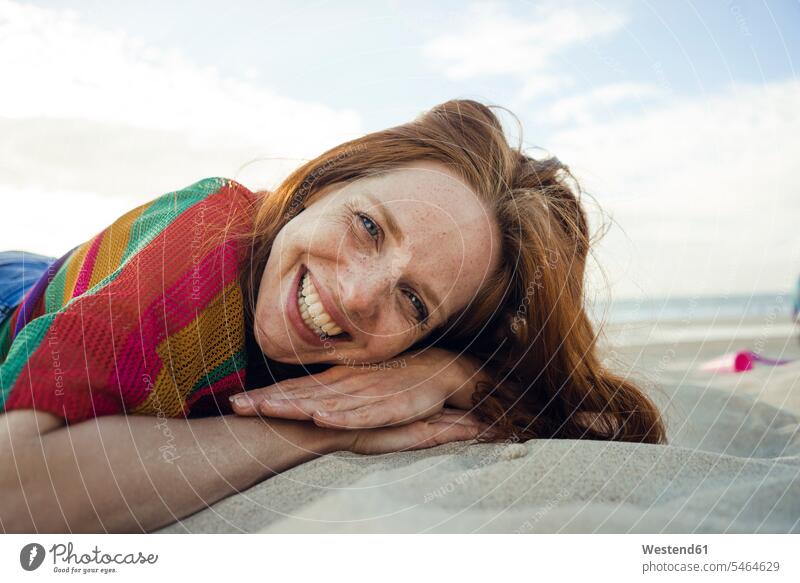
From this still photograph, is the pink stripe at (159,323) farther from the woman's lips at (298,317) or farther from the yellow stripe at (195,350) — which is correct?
the woman's lips at (298,317)

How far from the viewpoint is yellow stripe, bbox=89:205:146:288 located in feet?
5.43

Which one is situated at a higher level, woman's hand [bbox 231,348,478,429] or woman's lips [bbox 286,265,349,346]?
woman's lips [bbox 286,265,349,346]

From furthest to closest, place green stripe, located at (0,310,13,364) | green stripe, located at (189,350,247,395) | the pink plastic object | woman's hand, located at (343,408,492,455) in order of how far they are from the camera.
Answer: the pink plastic object → green stripe, located at (0,310,13,364) → woman's hand, located at (343,408,492,455) → green stripe, located at (189,350,247,395)

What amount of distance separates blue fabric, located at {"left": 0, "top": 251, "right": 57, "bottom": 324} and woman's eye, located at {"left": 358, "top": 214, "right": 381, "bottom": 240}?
1.05 meters

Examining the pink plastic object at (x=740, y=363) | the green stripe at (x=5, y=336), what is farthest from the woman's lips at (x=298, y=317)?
the pink plastic object at (x=740, y=363)

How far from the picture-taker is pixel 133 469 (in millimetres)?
1229

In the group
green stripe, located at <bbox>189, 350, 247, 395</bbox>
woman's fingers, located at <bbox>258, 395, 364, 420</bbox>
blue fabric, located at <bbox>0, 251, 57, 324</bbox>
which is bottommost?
woman's fingers, located at <bbox>258, 395, 364, 420</bbox>

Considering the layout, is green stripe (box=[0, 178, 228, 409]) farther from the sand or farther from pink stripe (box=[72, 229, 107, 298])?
the sand

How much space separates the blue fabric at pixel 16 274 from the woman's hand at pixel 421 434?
1105mm

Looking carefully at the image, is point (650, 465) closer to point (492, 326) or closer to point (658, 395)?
point (492, 326)

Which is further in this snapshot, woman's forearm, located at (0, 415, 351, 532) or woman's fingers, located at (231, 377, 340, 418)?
woman's fingers, located at (231, 377, 340, 418)

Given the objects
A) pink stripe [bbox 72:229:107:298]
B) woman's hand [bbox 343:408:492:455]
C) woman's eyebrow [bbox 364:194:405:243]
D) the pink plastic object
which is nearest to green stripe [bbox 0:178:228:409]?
pink stripe [bbox 72:229:107:298]
